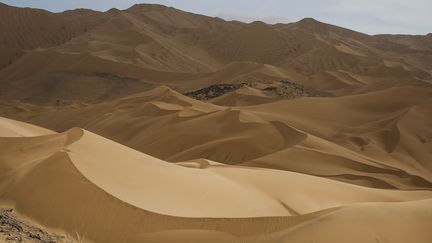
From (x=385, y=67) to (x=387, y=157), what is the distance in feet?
83.5

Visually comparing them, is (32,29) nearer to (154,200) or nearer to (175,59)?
(175,59)

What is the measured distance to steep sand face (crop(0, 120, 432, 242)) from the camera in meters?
4.57

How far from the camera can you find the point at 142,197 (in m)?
5.34

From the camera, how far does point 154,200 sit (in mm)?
5344

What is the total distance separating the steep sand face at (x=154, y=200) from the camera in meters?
4.57

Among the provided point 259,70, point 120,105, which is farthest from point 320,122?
point 259,70

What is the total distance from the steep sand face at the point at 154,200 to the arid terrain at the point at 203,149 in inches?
0.7

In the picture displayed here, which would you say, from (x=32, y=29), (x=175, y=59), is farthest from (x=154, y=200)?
(x=32, y=29)

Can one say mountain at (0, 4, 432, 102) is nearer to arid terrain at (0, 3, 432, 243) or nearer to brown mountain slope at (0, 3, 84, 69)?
brown mountain slope at (0, 3, 84, 69)

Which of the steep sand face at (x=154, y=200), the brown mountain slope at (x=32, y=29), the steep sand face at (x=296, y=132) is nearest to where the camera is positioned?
the steep sand face at (x=154, y=200)

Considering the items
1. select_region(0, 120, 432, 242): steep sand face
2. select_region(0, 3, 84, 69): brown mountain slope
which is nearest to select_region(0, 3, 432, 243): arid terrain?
select_region(0, 120, 432, 242): steep sand face

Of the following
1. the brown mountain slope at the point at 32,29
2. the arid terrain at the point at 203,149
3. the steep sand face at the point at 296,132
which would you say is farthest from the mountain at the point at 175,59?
the steep sand face at the point at 296,132

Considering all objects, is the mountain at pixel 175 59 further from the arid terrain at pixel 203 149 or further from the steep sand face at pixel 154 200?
the steep sand face at pixel 154 200

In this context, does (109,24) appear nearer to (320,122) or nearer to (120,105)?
(120,105)
